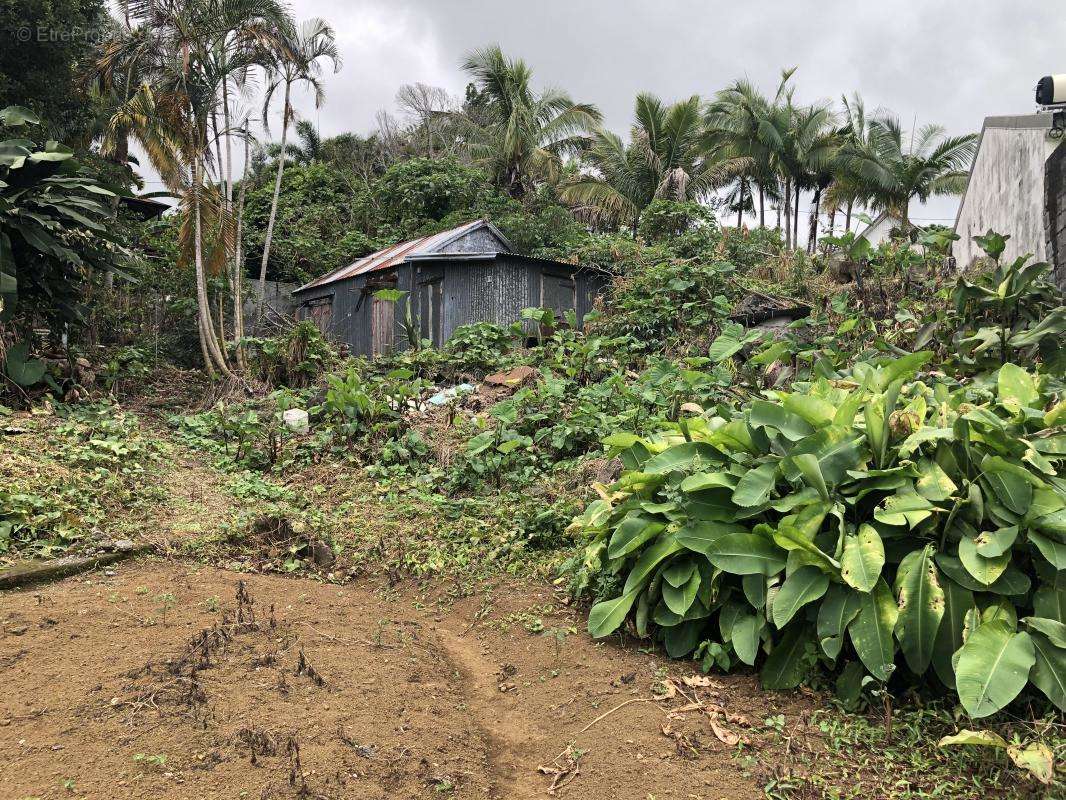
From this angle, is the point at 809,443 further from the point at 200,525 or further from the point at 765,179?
the point at 765,179

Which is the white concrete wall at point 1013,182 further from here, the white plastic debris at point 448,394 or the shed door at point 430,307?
the shed door at point 430,307

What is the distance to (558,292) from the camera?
601 inches

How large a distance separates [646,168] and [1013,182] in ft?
48.4

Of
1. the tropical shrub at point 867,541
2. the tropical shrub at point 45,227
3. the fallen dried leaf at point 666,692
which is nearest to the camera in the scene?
the tropical shrub at point 867,541

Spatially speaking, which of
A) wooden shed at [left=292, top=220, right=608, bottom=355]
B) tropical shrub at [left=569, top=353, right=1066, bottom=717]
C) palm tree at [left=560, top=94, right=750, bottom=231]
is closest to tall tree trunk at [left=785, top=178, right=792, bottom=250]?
palm tree at [left=560, top=94, right=750, bottom=231]

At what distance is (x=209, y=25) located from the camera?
36.4 feet

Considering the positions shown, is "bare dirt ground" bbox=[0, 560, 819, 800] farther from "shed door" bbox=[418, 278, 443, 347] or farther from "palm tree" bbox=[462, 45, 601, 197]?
"palm tree" bbox=[462, 45, 601, 197]

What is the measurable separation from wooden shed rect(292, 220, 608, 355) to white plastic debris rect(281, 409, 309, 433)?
529 cm

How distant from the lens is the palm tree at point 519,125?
21672 millimetres

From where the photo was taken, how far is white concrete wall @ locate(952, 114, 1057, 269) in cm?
626

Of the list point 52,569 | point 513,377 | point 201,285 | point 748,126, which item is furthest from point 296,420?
point 748,126

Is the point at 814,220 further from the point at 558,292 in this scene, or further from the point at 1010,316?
the point at 1010,316

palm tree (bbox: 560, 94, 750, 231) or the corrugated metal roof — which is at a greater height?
palm tree (bbox: 560, 94, 750, 231)

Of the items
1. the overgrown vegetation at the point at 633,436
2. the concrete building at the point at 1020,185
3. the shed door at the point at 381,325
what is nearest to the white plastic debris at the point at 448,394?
the overgrown vegetation at the point at 633,436
